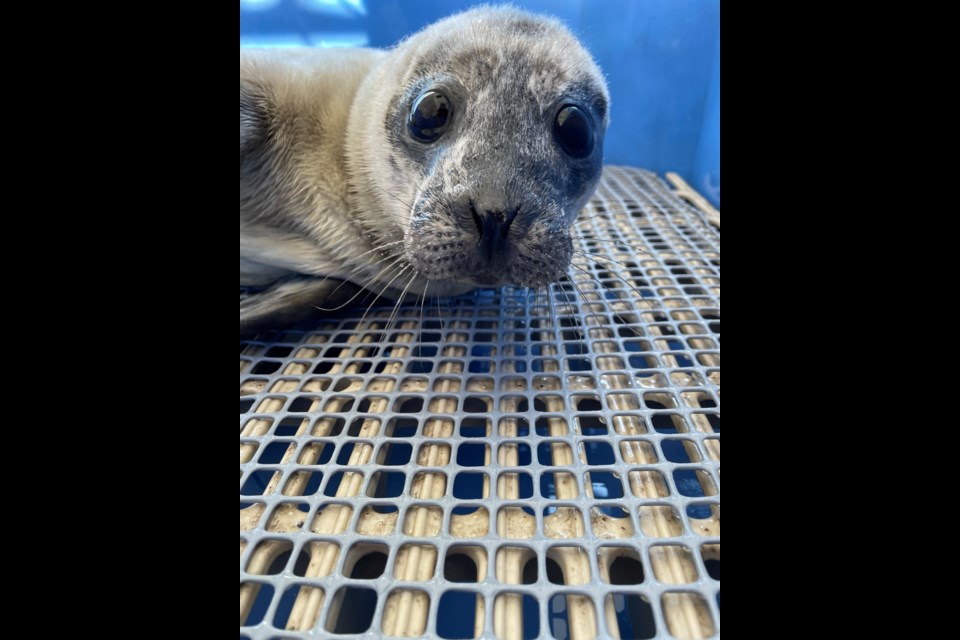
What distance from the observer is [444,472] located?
880mm

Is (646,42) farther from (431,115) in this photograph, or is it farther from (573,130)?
(431,115)

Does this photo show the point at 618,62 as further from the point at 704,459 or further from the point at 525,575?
the point at 525,575

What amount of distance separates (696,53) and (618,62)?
34 cm

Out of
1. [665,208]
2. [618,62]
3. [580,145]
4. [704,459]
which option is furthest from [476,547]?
[618,62]

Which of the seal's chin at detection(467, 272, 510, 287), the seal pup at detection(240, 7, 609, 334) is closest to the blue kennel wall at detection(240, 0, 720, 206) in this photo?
the seal pup at detection(240, 7, 609, 334)

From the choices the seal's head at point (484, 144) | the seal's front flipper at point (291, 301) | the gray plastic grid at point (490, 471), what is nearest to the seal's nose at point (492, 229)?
the seal's head at point (484, 144)

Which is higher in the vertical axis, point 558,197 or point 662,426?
point 558,197

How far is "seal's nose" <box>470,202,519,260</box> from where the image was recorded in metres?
1.02

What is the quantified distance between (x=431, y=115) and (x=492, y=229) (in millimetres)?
373

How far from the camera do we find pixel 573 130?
49.7 inches

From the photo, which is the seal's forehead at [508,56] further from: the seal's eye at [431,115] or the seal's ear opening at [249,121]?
the seal's ear opening at [249,121]

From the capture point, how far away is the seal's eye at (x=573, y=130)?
124 cm

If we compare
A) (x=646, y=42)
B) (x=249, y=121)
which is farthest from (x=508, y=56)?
(x=646, y=42)

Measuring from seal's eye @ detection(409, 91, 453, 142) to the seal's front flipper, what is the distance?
17.8 inches
